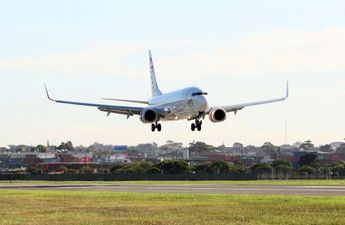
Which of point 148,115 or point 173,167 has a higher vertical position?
point 148,115

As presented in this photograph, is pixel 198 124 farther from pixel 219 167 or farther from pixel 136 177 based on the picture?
pixel 219 167

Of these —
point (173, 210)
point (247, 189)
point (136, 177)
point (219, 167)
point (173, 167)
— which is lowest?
point (173, 210)

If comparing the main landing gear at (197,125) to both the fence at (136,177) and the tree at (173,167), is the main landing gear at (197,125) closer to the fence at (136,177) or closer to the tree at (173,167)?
the fence at (136,177)

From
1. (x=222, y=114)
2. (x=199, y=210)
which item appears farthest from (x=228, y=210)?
(x=222, y=114)

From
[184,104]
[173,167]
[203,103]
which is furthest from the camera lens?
[173,167]

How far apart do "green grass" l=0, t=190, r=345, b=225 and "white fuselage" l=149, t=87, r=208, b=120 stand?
78.7ft

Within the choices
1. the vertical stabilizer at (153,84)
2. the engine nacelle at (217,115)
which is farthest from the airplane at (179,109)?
the vertical stabilizer at (153,84)

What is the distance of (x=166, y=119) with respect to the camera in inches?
3342

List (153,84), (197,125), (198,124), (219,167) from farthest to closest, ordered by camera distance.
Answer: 1. (219,167)
2. (153,84)
3. (197,125)
4. (198,124)

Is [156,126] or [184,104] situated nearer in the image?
[184,104]

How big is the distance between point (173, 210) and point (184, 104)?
123ft

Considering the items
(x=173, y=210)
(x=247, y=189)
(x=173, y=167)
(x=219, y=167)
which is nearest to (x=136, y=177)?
(x=173, y=167)

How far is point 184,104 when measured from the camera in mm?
80312

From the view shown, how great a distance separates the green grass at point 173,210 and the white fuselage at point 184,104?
23989 millimetres
